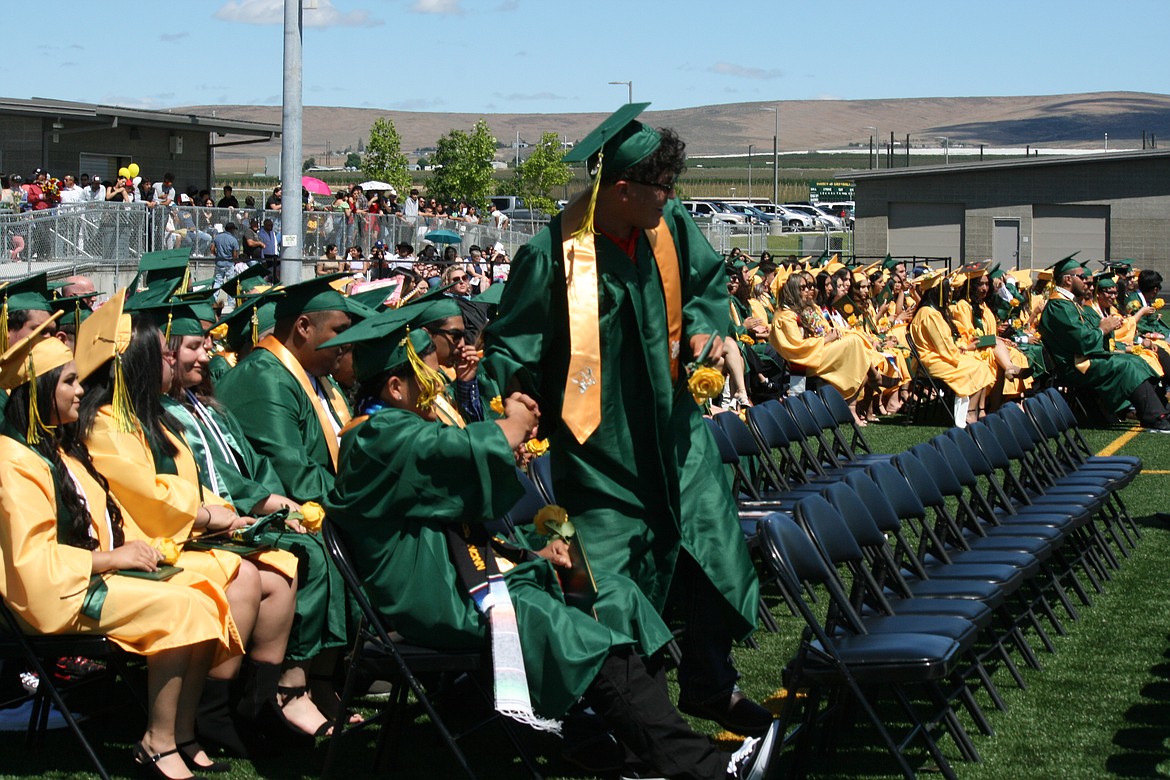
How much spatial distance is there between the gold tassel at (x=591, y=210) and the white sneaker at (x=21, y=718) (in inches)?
94.9

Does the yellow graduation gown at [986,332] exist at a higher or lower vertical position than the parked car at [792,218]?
lower

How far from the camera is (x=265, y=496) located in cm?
501

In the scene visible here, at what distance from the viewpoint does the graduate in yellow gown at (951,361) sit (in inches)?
519

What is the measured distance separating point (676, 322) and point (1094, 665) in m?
2.55

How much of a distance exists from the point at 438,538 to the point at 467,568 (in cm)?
12

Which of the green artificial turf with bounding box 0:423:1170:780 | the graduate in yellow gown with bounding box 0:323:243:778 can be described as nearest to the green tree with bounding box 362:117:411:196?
the green artificial turf with bounding box 0:423:1170:780

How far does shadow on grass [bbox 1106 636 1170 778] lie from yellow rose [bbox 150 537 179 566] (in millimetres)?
2961

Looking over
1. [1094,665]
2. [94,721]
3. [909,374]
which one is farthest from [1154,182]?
[94,721]

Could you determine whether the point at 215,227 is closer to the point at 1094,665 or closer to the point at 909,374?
the point at 909,374

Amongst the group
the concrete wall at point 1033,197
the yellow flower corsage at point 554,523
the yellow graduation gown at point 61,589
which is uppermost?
the concrete wall at point 1033,197

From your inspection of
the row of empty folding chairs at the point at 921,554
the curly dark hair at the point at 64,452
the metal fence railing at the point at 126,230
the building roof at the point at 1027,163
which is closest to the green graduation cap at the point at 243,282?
the curly dark hair at the point at 64,452

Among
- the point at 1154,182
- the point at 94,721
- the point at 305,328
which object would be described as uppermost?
the point at 1154,182

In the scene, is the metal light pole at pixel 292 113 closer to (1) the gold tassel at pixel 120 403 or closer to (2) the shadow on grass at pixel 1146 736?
(1) the gold tassel at pixel 120 403

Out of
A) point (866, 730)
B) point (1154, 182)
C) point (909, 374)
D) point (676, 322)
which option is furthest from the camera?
point (1154, 182)
